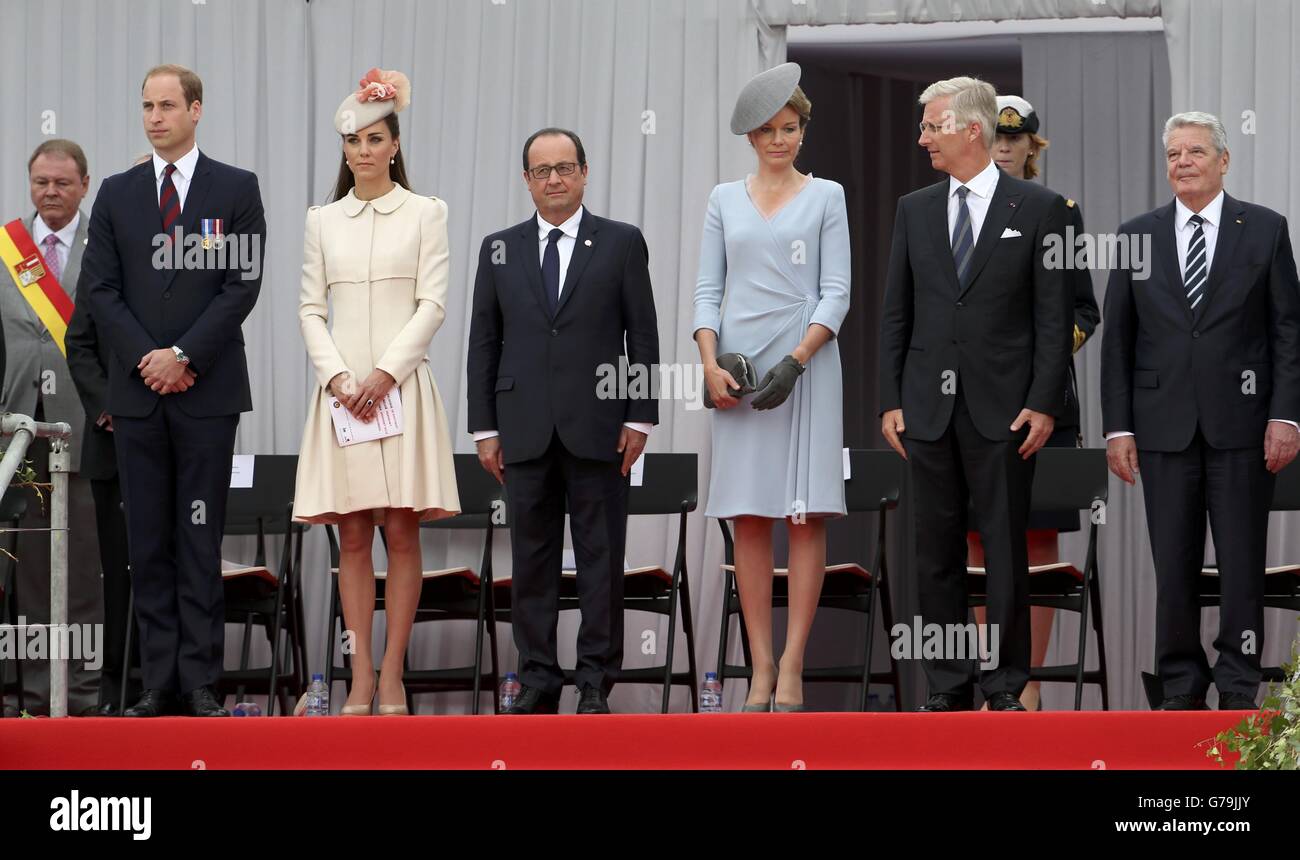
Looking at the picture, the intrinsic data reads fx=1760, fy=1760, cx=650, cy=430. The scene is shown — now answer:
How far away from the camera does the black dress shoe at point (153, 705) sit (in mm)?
5160

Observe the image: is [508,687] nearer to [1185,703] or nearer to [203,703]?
[203,703]

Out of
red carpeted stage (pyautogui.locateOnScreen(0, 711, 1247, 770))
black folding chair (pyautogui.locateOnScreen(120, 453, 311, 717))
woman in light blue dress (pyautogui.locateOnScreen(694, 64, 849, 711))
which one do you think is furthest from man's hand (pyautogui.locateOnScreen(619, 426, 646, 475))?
black folding chair (pyautogui.locateOnScreen(120, 453, 311, 717))

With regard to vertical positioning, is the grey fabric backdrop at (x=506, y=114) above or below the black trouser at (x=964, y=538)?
above

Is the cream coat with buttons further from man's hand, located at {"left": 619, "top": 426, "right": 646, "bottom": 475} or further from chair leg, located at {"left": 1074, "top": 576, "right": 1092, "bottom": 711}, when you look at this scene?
chair leg, located at {"left": 1074, "top": 576, "right": 1092, "bottom": 711}

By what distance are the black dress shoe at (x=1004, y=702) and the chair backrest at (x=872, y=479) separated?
61.7 inches

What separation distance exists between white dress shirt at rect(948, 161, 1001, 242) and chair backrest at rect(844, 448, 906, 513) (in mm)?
1454

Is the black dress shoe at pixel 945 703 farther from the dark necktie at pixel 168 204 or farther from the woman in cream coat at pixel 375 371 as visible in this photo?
the dark necktie at pixel 168 204

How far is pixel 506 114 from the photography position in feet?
25.6

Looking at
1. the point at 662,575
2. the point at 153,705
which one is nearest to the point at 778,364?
the point at 662,575

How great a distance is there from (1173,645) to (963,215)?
1.43 m

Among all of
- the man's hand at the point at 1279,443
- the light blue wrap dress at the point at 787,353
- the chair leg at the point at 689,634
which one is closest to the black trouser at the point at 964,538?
the light blue wrap dress at the point at 787,353

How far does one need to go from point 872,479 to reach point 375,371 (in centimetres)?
213

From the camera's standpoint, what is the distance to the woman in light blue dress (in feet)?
17.7
